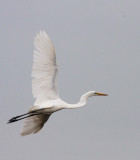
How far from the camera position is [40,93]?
16719 mm

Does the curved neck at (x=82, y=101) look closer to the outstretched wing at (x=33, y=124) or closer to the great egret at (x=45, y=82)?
the great egret at (x=45, y=82)

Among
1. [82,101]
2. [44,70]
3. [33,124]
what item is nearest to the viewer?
[44,70]

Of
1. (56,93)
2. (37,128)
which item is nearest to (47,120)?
(37,128)

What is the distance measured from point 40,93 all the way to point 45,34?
1929mm

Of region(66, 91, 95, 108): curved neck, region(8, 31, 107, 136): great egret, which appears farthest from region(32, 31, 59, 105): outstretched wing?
region(66, 91, 95, 108): curved neck

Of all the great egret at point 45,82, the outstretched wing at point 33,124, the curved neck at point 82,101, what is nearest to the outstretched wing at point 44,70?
the great egret at point 45,82

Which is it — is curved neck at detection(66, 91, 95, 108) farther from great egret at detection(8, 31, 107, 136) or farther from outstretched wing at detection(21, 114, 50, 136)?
outstretched wing at detection(21, 114, 50, 136)

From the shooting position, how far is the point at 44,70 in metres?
16.4

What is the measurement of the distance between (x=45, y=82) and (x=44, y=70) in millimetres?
397

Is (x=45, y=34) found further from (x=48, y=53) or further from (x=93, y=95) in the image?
(x=93, y=95)

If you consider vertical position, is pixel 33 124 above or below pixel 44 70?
below

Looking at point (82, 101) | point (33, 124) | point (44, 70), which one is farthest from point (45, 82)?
point (33, 124)

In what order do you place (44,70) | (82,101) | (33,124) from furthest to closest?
(33,124)
(82,101)
(44,70)

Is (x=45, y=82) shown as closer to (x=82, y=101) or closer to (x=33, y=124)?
(x=82, y=101)
